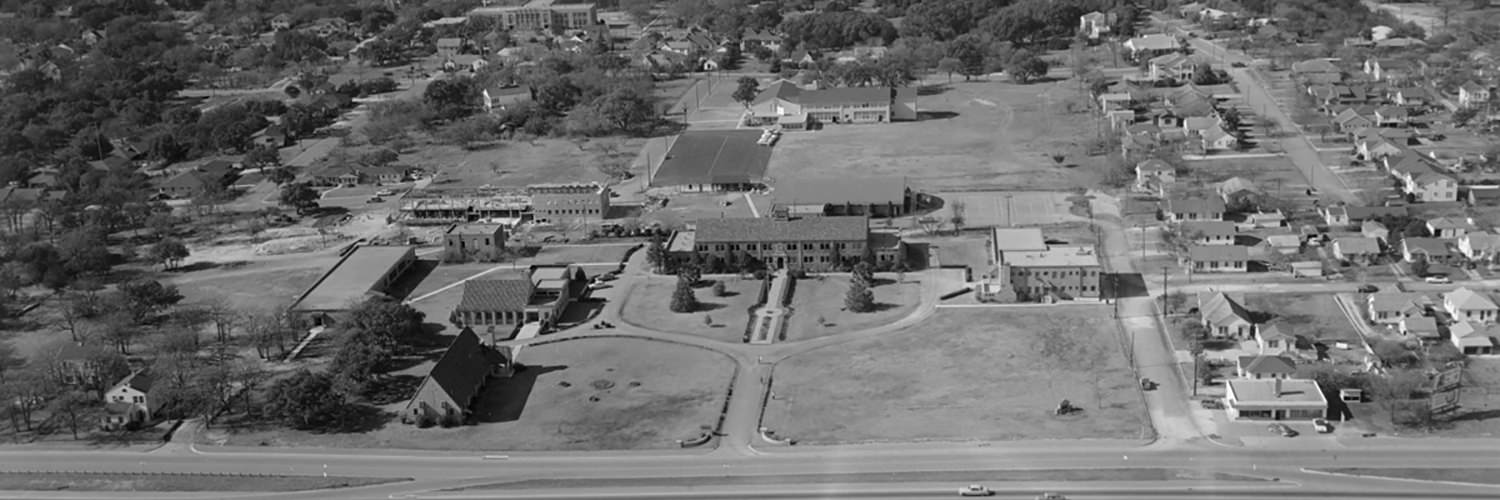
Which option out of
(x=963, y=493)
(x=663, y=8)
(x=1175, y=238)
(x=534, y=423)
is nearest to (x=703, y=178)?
(x=1175, y=238)

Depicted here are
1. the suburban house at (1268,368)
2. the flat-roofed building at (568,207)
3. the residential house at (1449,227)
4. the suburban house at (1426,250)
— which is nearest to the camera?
the suburban house at (1268,368)

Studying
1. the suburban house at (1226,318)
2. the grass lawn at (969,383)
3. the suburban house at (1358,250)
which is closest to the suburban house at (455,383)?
the grass lawn at (969,383)

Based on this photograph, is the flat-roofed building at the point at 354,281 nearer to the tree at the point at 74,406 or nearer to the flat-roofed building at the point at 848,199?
the tree at the point at 74,406

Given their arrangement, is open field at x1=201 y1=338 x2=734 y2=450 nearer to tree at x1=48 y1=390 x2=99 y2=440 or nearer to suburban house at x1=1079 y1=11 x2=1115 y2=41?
tree at x1=48 y1=390 x2=99 y2=440

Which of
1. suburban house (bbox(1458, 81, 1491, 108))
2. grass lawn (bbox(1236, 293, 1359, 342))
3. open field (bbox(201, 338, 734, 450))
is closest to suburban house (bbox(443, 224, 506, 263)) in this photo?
open field (bbox(201, 338, 734, 450))

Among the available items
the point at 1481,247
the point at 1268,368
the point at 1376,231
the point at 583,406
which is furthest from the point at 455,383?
the point at 1481,247

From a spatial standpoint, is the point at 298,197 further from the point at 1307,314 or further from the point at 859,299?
the point at 1307,314
